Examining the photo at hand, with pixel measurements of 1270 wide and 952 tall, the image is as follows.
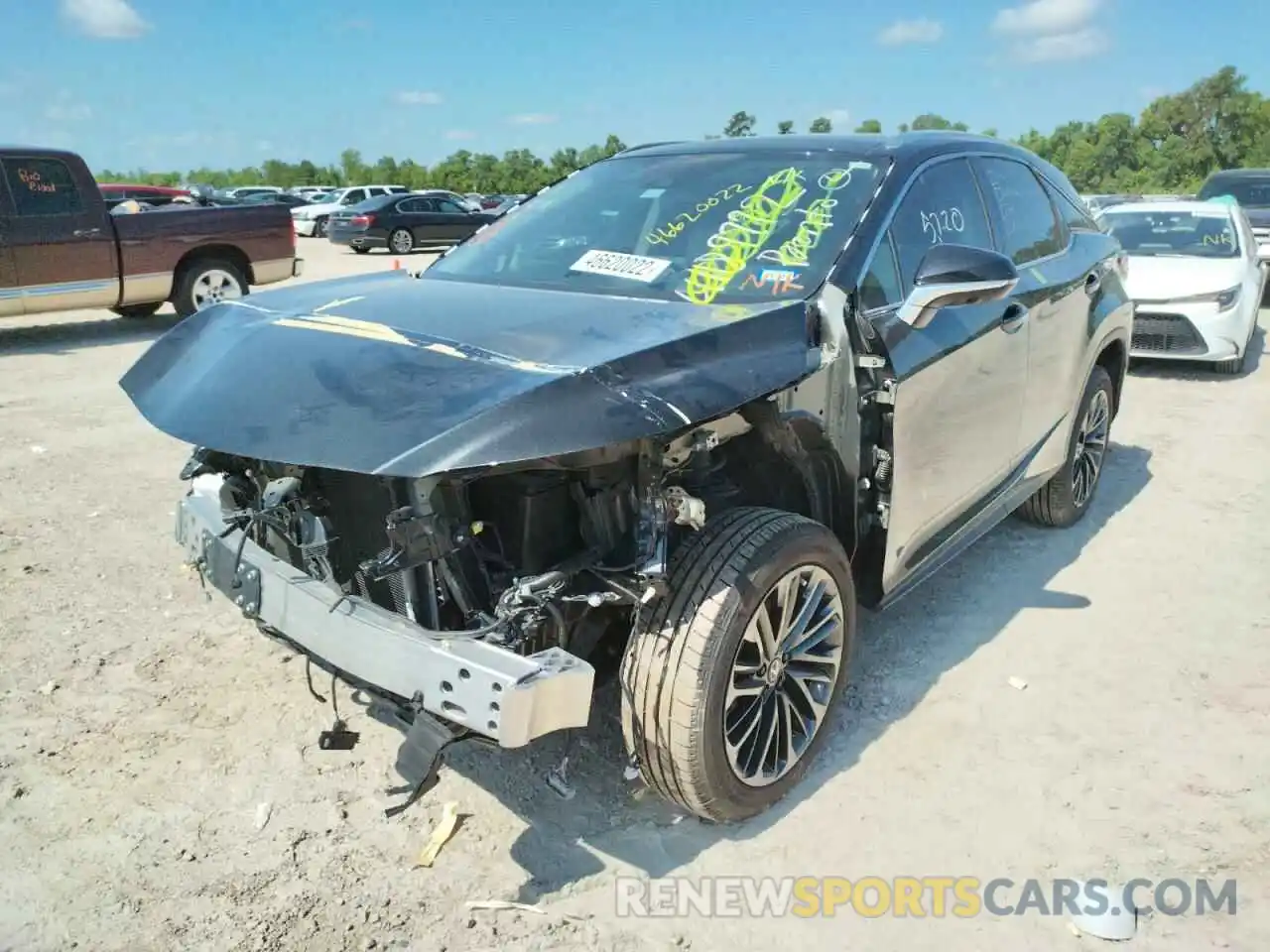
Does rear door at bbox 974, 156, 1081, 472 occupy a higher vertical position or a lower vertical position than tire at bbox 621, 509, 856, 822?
higher

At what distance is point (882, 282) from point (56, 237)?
9.77 m

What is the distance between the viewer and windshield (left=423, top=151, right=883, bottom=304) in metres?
3.17

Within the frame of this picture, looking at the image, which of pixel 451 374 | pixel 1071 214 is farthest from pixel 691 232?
pixel 1071 214

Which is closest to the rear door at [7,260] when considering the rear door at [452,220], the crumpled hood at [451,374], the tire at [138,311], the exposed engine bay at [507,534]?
the tire at [138,311]

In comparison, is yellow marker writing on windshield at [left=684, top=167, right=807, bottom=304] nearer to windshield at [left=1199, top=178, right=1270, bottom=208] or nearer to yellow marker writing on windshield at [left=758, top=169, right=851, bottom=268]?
yellow marker writing on windshield at [left=758, top=169, right=851, bottom=268]

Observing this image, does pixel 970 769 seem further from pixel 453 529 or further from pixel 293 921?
pixel 293 921

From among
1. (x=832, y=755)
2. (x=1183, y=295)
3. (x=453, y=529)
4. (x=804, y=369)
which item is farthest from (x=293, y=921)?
(x=1183, y=295)

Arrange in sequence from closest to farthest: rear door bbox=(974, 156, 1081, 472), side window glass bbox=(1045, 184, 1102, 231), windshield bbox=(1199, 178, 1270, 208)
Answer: rear door bbox=(974, 156, 1081, 472)
side window glass bbox=(1045, 184, 1102, 231)
windshield bbox=(1199, 178, 1270, 208)

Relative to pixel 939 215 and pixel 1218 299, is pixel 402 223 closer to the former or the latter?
pixel 1218 299

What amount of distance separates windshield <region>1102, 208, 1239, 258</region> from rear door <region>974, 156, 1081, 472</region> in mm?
5795

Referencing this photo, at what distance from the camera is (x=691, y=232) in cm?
342

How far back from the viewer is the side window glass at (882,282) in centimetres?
313

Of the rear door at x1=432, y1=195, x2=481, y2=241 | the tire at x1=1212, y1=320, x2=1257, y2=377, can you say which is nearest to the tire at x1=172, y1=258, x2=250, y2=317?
the tire at x1=1212, y1=320, x2=1257, y2=377

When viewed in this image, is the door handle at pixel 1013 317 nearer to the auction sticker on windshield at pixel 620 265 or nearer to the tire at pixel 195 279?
the auction sticker on windshield at pixel 620 265
